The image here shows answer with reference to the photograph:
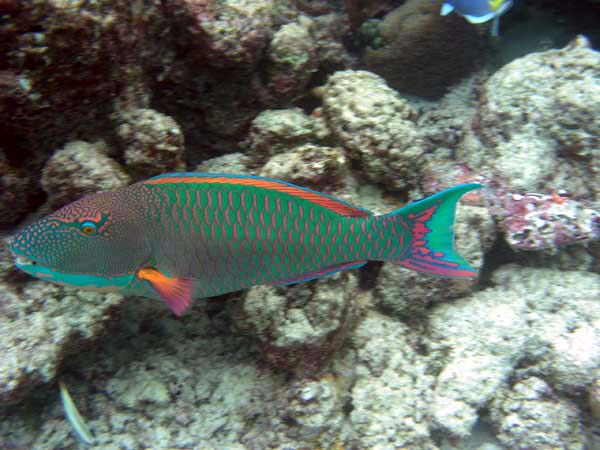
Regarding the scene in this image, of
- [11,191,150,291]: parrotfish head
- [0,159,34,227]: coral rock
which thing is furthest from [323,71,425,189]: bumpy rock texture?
[0,159,34,227]: coral rock

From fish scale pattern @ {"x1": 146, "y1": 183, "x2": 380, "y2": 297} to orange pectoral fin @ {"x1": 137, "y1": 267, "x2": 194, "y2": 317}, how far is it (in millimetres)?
49

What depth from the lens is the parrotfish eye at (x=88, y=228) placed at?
214cm

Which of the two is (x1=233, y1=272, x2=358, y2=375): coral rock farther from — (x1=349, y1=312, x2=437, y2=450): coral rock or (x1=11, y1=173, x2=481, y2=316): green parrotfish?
(x1=11, y1=173, x2=481, y2=316): green parrotfish

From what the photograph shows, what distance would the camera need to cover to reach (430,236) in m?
2.22

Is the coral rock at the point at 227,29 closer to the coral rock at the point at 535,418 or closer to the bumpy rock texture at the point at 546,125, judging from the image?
the bumpy rock texture at the point at 546,125

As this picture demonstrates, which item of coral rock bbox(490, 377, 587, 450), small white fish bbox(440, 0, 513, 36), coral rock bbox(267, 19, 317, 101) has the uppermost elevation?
small white fish bbox(440, 0, 513, 36)

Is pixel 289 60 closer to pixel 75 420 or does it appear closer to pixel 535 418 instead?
pixel 75 420

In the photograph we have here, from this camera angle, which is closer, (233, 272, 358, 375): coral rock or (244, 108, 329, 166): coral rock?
(233, 272, 358, 375): coral rock

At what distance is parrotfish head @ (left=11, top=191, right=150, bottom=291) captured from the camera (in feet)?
6.96

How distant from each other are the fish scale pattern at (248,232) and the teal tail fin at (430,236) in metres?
0.10

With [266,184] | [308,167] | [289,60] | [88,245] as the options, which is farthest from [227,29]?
[88,245]

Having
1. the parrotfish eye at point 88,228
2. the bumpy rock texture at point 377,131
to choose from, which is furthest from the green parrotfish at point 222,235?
the bumpy rock texture at point 377,131

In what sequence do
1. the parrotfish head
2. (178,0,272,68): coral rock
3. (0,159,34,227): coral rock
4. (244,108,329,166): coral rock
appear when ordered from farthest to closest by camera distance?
1. (244,108,329,166): coral rock
2. (178,0,272,68): coral rock
3. (0,159,34,227): coral rock
4. the parrotfish head

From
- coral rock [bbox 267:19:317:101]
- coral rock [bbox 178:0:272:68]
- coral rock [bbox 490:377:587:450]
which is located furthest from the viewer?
coral rock [bbox 267:19:317:101]
